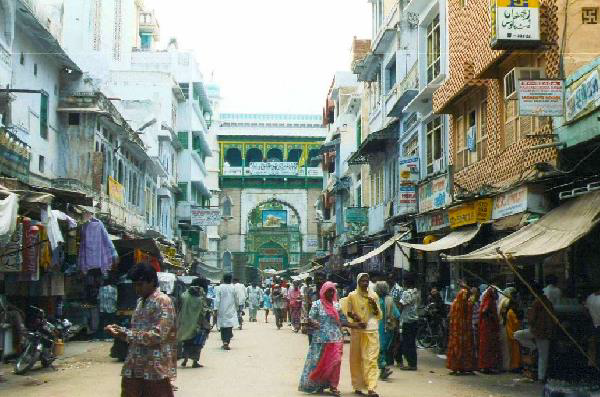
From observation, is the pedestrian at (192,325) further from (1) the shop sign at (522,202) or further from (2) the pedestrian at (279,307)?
(2) the pedestrian at (279,307)

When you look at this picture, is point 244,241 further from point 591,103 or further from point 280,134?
point 591,103

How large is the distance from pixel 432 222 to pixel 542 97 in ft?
26.2

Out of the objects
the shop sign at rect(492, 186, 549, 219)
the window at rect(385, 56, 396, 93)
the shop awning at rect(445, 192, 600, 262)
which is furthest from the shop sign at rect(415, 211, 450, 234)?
the window at rect(385, 56, 396, 93)

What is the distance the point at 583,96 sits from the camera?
1114cm

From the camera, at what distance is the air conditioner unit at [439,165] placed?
68.7 feet

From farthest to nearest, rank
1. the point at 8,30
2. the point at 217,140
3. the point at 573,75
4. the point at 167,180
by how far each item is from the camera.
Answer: the point at 217,140
the point at 167,180
the point at 8,30
the point at 573,75

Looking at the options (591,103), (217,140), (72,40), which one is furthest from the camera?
(217,140)

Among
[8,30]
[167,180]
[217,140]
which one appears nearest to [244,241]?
[217,140]

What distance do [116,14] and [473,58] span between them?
2149cm

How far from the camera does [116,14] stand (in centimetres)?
3431

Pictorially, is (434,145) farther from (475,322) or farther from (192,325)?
(192,325)

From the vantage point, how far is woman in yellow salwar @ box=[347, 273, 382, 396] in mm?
11109

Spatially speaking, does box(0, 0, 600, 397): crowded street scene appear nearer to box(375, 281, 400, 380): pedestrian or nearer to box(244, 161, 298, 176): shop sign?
box(375, 281, 400, 380): pedestrian

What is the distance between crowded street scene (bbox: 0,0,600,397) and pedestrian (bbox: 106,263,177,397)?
14mm
